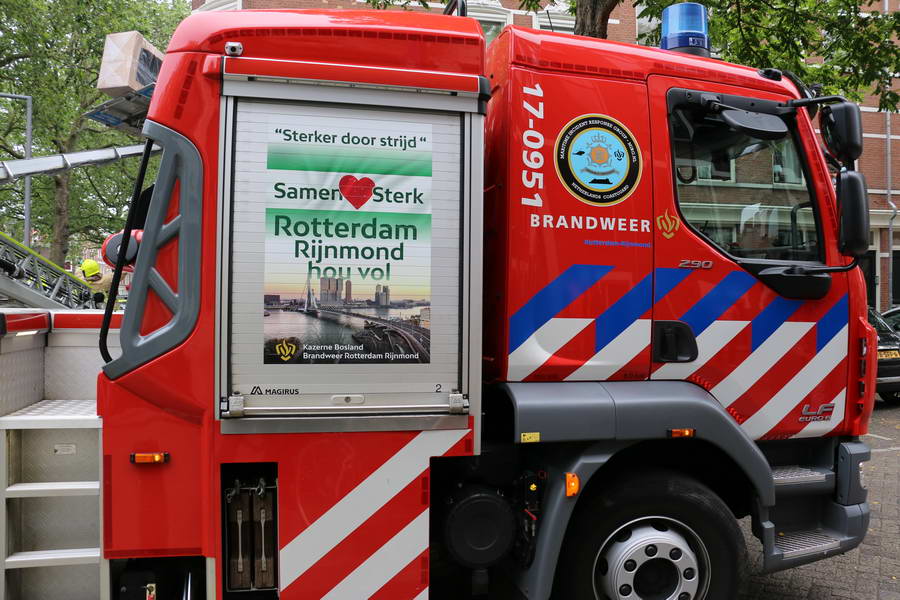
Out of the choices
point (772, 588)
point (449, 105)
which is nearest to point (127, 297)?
point (449, 105)

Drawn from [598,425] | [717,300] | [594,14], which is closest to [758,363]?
[717,300]

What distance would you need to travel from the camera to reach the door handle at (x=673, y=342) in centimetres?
299

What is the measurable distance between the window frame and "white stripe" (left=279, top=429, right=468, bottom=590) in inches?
59.8

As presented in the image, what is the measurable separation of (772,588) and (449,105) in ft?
11.5

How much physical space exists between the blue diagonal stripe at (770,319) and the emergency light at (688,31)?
1.37m

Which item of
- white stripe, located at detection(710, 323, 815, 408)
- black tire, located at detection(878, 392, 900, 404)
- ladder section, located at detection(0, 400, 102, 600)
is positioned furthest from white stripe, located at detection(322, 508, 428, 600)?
black tire, located at detection(878, 392, 900, 404)

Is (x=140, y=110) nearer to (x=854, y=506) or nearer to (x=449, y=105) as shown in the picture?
(x=449, y=105)

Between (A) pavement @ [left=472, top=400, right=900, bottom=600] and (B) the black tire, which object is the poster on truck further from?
(B) the black tire

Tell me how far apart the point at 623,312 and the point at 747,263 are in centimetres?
71

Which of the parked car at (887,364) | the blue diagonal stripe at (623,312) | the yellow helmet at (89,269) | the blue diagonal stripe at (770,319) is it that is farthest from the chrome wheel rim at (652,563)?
the yellow helmet at (89,269)

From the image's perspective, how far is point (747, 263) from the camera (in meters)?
3.12

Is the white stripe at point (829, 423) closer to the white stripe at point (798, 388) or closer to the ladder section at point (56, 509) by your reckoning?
the white stripe at point (798, 388)

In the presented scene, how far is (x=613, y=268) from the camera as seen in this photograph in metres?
2.92

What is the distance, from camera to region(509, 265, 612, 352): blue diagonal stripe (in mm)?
2812
